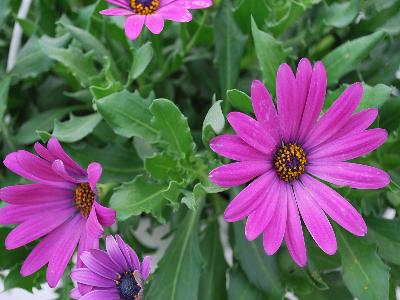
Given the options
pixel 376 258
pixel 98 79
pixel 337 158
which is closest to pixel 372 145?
pixel 337 158

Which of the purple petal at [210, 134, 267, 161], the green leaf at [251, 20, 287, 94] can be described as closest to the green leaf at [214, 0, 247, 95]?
the green leaf at [251, 20, 287, 94]

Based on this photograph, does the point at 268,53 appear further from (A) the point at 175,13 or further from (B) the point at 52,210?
(B) the point at 52,210

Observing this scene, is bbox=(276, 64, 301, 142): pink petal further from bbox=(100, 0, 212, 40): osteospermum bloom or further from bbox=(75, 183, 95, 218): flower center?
bbox=(75, 183, 95, 218): flower center

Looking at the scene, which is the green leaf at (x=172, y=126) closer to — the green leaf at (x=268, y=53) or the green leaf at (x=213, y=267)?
the green leaf at (x=268, y=53)

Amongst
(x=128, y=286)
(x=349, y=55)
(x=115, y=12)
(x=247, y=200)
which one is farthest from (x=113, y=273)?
(x=349, y=55)

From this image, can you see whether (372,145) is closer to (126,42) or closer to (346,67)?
Answer: (346,67)

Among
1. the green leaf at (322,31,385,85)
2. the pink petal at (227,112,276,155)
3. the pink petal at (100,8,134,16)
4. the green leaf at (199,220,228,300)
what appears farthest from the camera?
the green leaf at (199,220,228,300)
